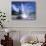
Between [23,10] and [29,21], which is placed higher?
[23,10]

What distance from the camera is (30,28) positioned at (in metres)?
4.44

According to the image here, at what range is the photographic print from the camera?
4.39 metres

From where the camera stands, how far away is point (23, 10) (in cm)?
443

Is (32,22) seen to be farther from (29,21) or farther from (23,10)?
(23,10)

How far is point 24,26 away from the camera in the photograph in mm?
4441

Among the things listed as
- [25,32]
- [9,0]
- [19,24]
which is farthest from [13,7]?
[25,32]

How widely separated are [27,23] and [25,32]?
264mm

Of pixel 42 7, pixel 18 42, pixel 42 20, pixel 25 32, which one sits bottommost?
pixel 18 42

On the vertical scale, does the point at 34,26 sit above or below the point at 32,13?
below

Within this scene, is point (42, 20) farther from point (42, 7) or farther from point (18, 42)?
point (18, 42)

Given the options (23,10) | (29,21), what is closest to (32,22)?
(29,21)

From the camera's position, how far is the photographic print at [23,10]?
4.39 m

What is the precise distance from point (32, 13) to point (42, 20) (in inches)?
13.6

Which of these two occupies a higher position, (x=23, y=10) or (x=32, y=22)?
(x=23, y=10)
